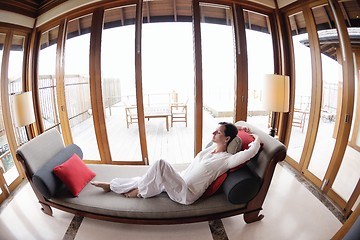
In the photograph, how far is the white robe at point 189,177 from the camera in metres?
1.54

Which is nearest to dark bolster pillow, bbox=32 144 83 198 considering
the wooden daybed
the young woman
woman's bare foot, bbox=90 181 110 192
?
the wooden daybed

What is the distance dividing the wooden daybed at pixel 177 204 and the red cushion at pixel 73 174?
75 mm

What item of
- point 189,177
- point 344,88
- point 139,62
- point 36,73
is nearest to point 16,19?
point 36,73

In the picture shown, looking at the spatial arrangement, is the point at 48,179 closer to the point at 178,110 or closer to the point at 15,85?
the point at 15,85

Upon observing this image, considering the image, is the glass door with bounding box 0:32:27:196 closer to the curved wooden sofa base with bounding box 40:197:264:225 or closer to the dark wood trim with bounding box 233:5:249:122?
the curved wooden sofa base with bounding box 40:197:264:225

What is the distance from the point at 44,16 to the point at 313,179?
15.5 feet

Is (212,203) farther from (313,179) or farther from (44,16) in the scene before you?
(44,16)

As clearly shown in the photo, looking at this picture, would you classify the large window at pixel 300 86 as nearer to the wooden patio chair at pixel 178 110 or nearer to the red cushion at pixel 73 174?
the wooden patio chair at pixel 178 110

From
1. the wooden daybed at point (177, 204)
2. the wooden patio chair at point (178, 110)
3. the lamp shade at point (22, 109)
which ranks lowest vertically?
the wooden daybed at point (177, 204)

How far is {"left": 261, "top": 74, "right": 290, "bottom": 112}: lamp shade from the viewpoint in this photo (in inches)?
81.3

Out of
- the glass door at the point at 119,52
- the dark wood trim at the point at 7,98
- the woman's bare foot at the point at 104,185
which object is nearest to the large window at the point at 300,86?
the glass door at the point at 119,52

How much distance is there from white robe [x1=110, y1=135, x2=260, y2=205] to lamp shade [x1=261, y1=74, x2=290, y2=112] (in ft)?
2.53

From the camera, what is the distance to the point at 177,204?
1552 mm

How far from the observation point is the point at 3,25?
233 centimetres
